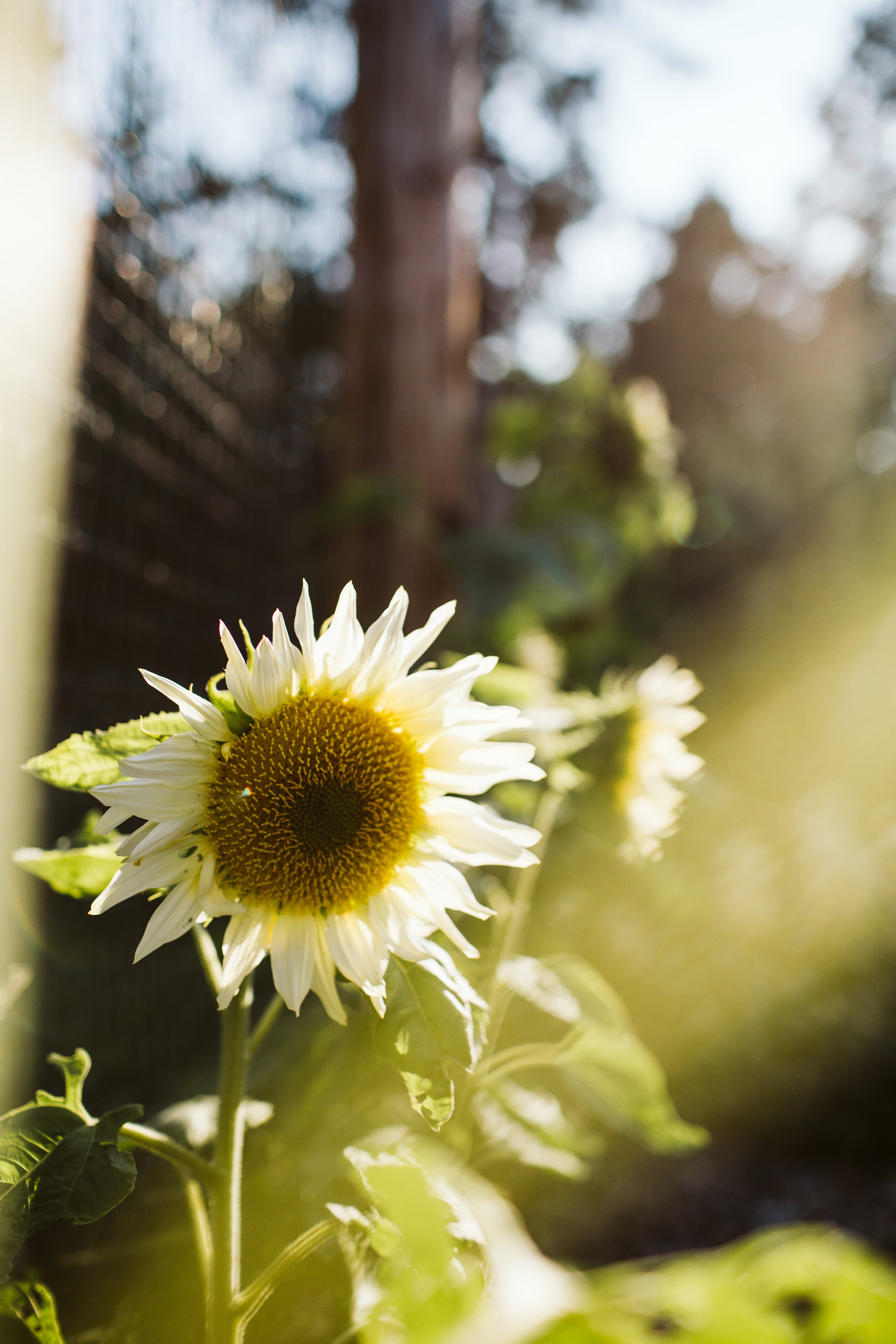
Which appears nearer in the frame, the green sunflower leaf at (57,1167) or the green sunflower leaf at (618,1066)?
the green sunflower leaf at (57,1167)

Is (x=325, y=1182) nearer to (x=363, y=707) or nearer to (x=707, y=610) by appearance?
(x=363, y=707)

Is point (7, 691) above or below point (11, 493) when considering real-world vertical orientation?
below

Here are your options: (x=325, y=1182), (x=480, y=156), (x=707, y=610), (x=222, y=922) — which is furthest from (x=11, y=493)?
(x=480, y=156)

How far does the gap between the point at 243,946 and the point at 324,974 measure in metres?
0.06

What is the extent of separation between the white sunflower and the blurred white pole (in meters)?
0.47

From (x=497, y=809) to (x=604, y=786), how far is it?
17 cm

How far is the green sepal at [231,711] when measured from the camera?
0.50 metres

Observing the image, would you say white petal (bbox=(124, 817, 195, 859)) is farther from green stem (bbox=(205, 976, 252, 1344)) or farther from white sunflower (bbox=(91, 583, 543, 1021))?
green stem (bbox=(205, 976, 252, 1344))

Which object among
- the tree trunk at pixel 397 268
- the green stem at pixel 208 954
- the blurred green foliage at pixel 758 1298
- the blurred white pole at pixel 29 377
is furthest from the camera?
the tree trunk at pixel 397 268

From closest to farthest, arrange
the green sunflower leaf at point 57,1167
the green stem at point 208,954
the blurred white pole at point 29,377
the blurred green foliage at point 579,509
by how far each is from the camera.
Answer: the green sunflower leaf at point 57,1167
the green stem at point 208,954
the blurred white pole at point 29,377
the blurred green foliage at point 579,509

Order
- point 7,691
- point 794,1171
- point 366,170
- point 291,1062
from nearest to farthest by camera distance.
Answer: point 291,1062, point 7,691, point 794,1171, point 366,170

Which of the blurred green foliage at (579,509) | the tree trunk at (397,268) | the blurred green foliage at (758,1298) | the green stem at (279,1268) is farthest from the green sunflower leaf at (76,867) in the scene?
the tree trunk at (397,268)

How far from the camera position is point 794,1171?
1.78m

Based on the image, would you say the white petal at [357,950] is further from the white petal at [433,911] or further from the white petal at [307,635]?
the white petal at [307,635]
